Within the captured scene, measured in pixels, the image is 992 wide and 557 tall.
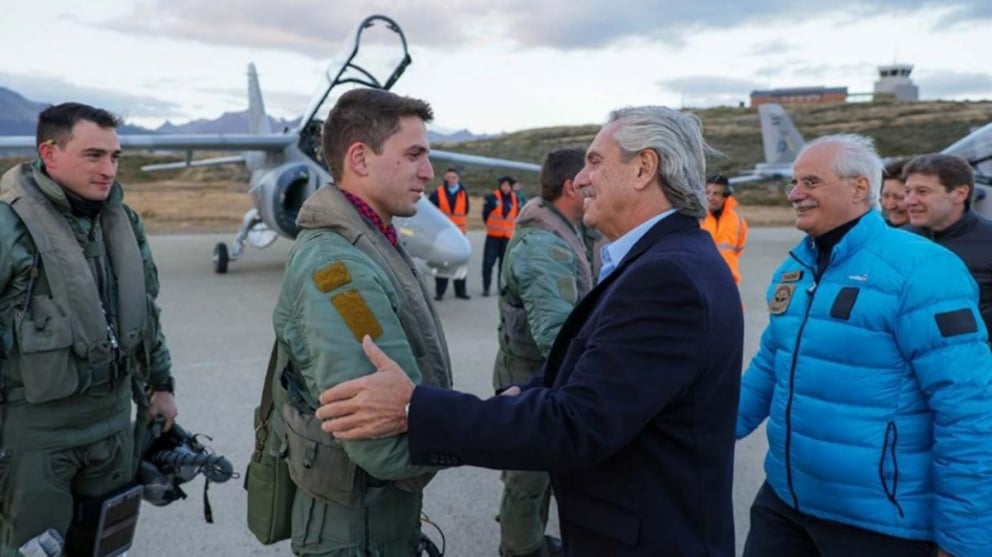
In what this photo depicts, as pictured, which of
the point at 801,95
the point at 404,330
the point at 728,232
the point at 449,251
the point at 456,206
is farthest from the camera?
the point at 801,95

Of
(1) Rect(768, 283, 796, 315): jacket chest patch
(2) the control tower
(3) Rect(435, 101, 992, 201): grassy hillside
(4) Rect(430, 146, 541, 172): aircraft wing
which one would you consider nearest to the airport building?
(2) the control tower

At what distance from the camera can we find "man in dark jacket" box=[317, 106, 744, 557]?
129 cm

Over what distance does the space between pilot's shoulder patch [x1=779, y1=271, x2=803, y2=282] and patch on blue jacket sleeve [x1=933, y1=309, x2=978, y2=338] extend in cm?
45

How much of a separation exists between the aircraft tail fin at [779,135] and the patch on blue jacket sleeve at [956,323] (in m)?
27.6

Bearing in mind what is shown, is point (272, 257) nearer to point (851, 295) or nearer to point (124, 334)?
point (124, 334)

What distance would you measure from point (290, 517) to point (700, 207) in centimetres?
136

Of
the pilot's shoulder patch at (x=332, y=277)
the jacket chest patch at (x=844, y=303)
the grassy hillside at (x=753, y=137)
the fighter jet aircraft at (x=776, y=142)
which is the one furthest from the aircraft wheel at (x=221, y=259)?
the grassy hillside at (x=753, y=137)

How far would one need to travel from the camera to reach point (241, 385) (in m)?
5.81

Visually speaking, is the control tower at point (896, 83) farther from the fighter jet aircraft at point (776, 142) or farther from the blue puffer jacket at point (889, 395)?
the blue puffer jacket at point (889, 395)

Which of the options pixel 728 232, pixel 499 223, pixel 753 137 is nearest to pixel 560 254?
pixel 728 232

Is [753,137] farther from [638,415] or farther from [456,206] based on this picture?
[638,415]

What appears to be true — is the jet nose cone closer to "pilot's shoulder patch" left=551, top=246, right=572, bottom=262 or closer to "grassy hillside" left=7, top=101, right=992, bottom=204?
"pilot's shoulder patch" left=551, top=246, right=572, bottom=262

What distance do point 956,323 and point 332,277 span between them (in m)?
1.64

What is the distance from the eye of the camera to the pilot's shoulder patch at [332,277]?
1545 millimetres
